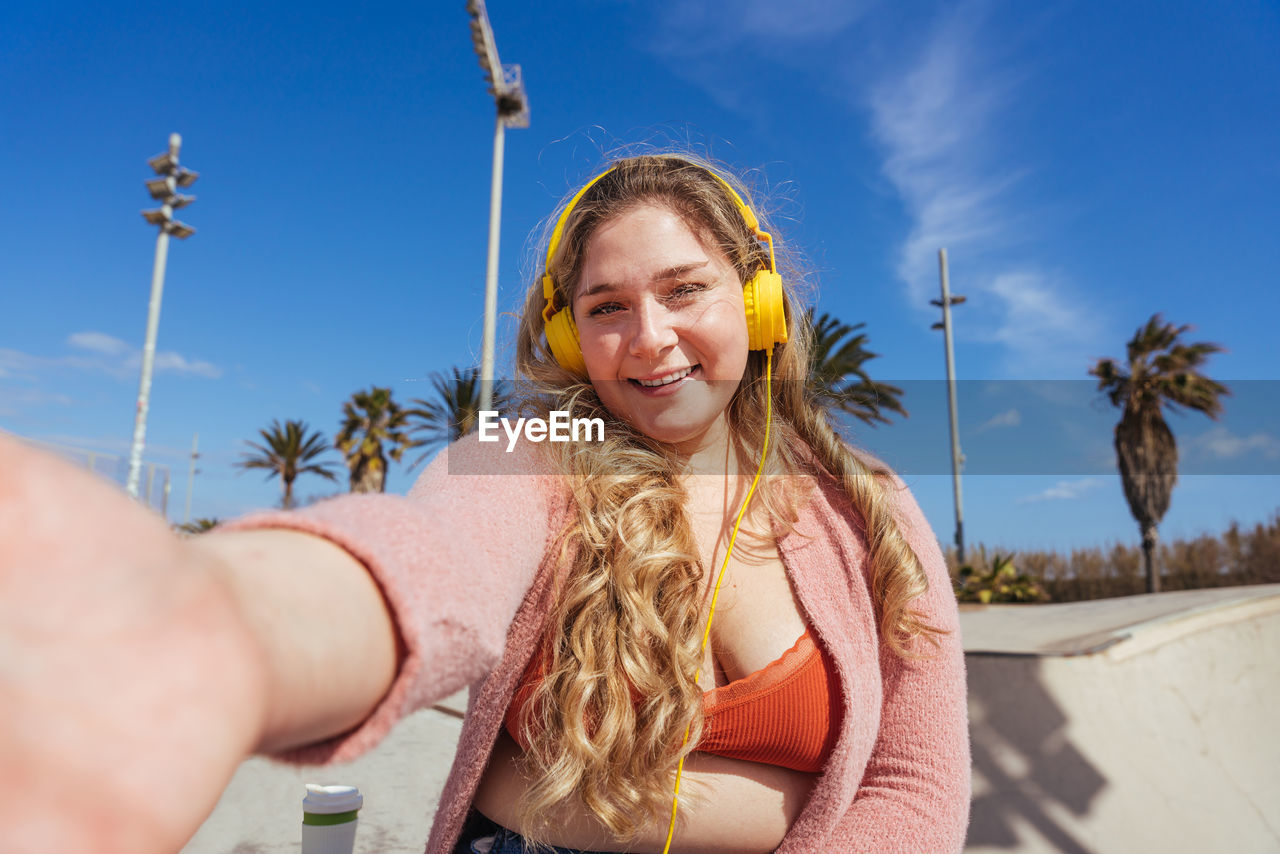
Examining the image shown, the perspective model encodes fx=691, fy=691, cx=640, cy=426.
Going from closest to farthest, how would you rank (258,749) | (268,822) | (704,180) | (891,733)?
(258,749) < (891,733) < (704,180) < (268,822)

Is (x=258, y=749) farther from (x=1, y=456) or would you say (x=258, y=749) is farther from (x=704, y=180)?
(x=704, y=180)

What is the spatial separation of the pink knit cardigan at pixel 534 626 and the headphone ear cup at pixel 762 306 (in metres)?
0.40

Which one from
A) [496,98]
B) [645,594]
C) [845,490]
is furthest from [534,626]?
[496,98]

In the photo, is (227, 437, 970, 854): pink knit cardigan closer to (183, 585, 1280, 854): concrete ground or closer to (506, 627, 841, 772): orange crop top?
(506, 627, 841, 772): orange crop top

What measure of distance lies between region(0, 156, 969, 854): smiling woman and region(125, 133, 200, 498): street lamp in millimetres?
14390

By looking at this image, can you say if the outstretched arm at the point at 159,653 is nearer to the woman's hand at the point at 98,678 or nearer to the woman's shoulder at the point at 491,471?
the woman's hand at the point at 98,678

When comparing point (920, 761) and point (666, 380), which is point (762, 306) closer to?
point (666, 380)

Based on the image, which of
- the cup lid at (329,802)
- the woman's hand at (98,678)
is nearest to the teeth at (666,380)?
the woman's hand at (98,678)

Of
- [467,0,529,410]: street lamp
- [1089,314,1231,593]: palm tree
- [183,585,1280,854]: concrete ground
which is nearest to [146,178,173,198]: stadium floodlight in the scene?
[467,0,529,410]: street lamp

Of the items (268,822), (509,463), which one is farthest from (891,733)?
(268,822)

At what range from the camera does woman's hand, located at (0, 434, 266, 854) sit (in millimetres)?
359

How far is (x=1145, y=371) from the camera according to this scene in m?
18.1

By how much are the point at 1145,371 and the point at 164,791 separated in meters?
22.3

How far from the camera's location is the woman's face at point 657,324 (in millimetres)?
1480
